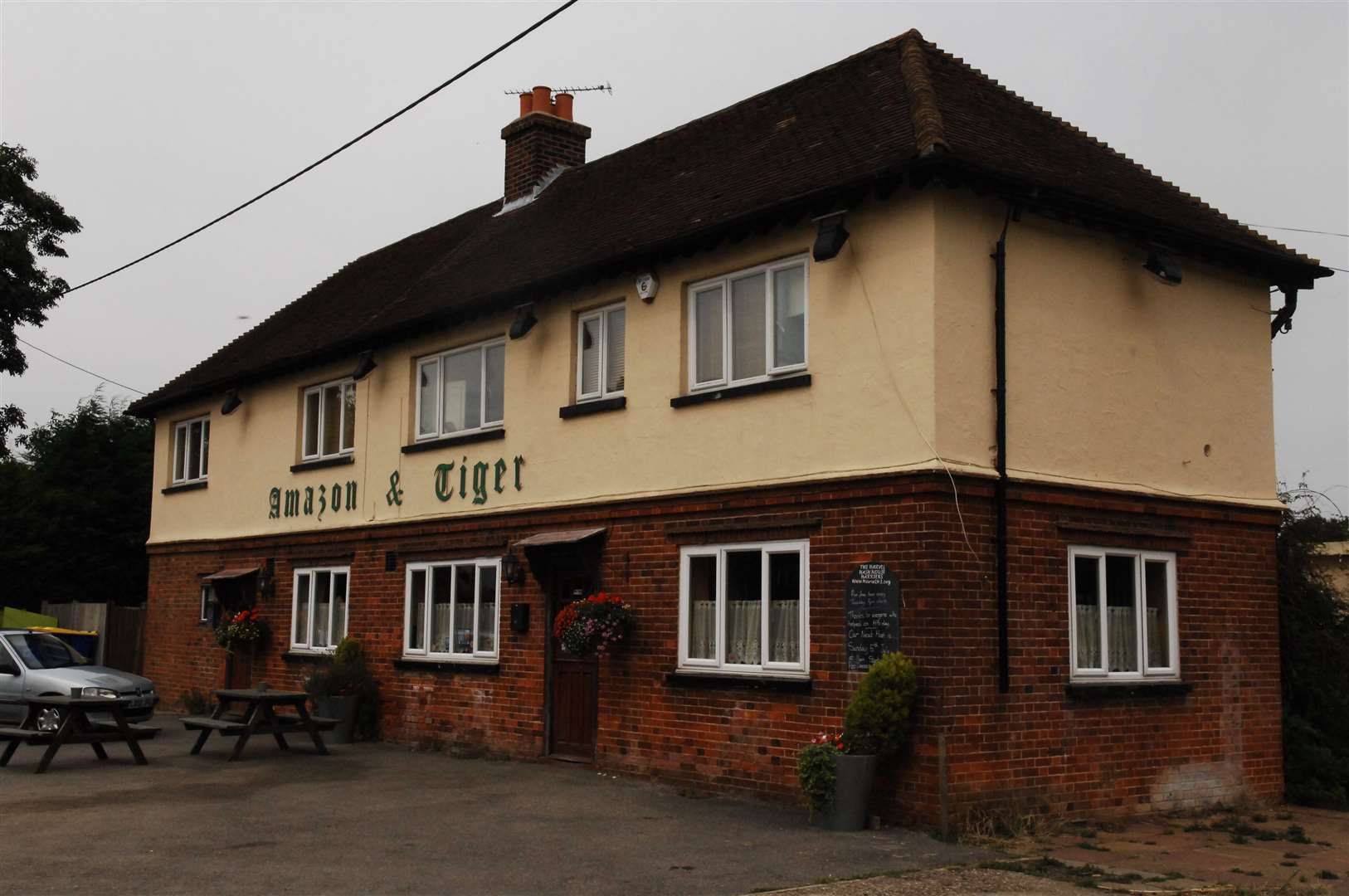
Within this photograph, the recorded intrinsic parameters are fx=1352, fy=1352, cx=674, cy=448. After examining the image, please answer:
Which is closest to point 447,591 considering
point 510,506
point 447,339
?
point 510,506

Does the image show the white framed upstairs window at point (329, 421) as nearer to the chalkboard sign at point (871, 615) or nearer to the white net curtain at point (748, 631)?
the white net curtain at point (748, 631)

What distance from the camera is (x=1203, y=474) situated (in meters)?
13.2

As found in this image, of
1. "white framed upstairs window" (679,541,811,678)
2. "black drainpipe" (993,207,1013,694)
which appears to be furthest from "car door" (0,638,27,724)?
"black drainpipe" (993,207,1013,694)

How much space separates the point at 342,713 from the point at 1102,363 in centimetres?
1022

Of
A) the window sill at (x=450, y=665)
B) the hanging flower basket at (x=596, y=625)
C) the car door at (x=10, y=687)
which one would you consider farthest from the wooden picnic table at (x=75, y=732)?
the hanging flower basket at (x=596, y=625)

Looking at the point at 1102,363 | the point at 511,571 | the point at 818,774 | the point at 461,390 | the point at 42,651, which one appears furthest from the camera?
the point at 42,651

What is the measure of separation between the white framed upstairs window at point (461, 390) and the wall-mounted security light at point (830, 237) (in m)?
5.42

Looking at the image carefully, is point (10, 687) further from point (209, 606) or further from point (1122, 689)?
point (1122, 689)

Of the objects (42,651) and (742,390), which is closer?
(742,390)

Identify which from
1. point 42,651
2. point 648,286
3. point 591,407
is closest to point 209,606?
point 42,651

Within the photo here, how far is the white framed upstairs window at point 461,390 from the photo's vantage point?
53.1 ft

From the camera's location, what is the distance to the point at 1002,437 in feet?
37.4

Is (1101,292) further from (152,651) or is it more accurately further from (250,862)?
(152,651)

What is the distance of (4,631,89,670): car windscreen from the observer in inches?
712
